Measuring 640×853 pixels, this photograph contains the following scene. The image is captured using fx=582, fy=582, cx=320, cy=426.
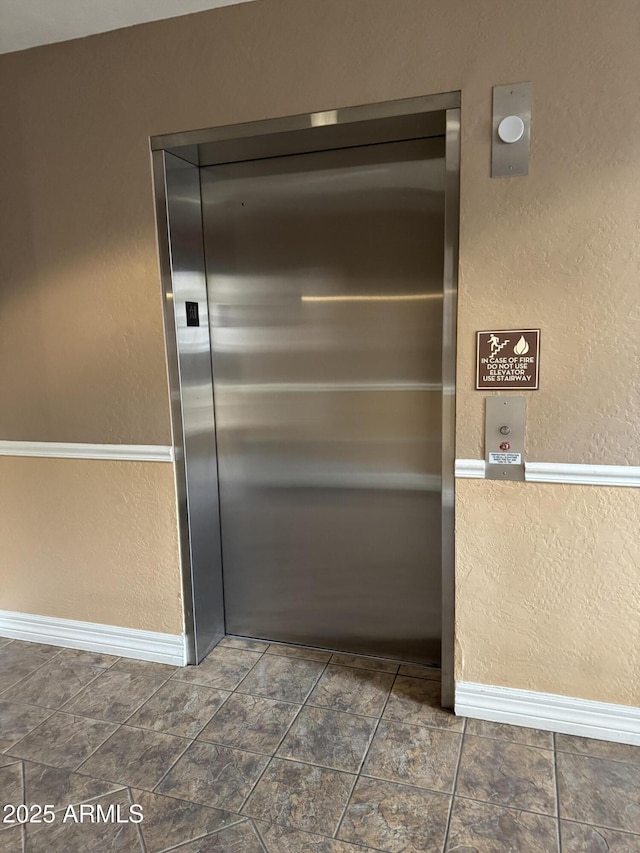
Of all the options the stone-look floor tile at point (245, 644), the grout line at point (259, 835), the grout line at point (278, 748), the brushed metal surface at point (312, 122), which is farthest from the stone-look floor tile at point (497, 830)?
the brushed metal surface at point (312, 122)

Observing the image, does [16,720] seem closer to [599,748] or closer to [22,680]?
[22,680]

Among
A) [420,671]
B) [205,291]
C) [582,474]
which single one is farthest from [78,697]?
[582,474]

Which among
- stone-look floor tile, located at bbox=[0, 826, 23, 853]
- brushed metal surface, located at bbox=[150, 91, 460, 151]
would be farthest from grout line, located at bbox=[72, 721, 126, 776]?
brushed metal surface, located at bbox=[150, 91, 460, 151]

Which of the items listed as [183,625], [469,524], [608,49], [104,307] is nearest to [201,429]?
[104,307]

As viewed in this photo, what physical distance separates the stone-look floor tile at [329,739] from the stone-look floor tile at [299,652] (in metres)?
0.38

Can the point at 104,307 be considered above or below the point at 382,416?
above

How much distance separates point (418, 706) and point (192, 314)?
189 cm

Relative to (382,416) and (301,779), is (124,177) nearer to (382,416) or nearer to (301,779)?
(382,416)

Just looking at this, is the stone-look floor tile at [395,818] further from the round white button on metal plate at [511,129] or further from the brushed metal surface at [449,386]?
the round white button on metal plate at [511,129]

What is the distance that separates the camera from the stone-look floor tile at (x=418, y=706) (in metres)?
2.20

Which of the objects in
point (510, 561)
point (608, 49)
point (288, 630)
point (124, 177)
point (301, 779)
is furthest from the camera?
point (288, 630)

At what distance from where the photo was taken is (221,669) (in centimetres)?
262

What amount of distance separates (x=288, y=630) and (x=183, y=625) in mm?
508

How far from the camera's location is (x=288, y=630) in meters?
2.82
